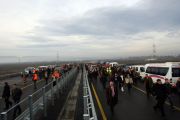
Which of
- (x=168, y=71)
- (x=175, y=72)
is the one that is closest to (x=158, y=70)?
(x=168, y=71)

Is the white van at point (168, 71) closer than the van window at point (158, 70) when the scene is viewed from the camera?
Yes

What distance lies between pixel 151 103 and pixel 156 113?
3.20 metres

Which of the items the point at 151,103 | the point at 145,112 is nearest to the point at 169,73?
the point at 151,103

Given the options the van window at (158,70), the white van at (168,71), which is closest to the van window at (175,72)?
the white van at (168,71)

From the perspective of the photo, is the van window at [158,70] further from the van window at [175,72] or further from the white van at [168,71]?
the van window at [175,72]

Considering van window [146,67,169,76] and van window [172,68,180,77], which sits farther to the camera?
van window [146,67,169,76]

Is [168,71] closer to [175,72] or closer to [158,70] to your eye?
[175,72]

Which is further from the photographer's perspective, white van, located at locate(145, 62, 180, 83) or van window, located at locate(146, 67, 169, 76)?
van window, located at locate(146, 67, 169, 76)

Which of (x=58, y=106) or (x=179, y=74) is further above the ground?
(x=179, y=74)

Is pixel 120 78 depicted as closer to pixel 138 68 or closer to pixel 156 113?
pixel 156 113

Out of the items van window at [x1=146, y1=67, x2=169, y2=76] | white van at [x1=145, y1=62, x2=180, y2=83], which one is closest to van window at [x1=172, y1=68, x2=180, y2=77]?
white van at [x1=145, y1=62, x2=180, y2=83]

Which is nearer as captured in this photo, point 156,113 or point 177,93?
point 156,113

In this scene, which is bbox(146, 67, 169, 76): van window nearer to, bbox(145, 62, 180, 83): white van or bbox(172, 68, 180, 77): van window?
bbox(145, 62, 180, 83): white van

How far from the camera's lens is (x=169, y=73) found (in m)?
22.1
